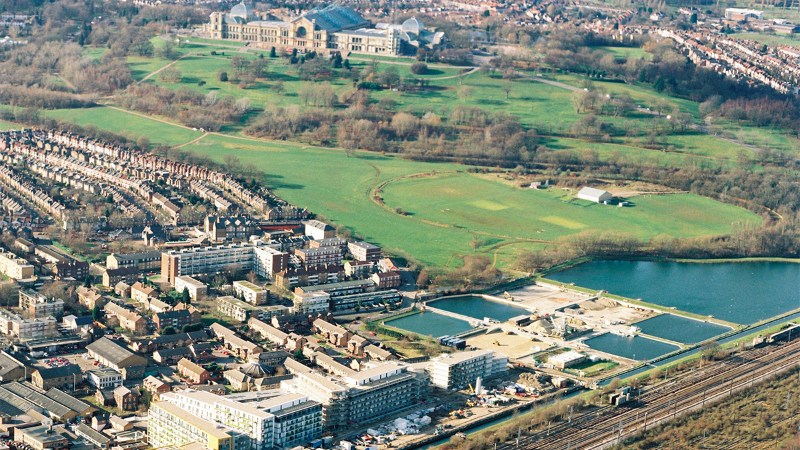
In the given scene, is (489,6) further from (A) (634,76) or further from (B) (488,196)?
(B) (488,196)

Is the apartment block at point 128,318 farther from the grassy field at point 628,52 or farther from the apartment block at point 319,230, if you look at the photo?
the grassy field at point 628,52

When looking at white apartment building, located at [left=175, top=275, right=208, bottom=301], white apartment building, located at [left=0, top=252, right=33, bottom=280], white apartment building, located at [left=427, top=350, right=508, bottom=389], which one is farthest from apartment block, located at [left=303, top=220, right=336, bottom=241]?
white apartment building, located at [left=427, top=350, right=508, bottom=389]

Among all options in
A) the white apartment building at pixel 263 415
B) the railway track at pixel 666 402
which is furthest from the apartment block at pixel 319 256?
the white apartment building at pixel 263 415

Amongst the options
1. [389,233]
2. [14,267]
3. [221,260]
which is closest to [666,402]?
[221,260]

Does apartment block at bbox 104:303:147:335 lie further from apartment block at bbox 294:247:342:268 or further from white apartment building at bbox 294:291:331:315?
apartment block at bbox 294:247:342:268

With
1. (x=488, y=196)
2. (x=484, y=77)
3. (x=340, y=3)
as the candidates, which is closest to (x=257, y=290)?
(x=488, y=196)

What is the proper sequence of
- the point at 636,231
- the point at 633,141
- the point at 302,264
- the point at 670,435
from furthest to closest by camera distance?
1. the point at 633,141
2. the point at 636,231
3. the point at 302,264
4. the point at 670,435
